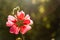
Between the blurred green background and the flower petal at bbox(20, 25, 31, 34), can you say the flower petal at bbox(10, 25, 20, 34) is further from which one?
the blurred green background

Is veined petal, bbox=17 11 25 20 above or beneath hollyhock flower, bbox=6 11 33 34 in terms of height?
above

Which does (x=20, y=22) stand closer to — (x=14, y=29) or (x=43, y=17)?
(x=14, y=29)

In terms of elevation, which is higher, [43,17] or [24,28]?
[43,17]

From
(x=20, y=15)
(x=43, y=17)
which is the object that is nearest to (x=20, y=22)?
(x=20, y=15)

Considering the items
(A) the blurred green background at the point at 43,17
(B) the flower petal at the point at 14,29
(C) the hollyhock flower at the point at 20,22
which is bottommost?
(B) the flower petal at the point at 14,29

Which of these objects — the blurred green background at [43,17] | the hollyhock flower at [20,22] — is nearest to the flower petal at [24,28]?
the hollyhock flower at [20,22]

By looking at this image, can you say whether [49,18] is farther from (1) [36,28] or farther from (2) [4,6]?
(2) [4,6]

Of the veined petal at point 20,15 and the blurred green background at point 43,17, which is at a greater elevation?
the blurred green background at point 43,17

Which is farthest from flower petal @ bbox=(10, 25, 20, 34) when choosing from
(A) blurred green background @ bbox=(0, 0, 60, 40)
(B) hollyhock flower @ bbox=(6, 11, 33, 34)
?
(A) blurred green background @ bbox=(0, 0, 60, 40)

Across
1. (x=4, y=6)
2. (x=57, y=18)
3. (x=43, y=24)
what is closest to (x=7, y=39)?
(x=4, y=6)

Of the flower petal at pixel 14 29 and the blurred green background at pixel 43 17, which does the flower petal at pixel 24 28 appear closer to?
the flower petal at pixel 14 29

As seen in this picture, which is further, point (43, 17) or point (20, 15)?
point (43, 17)
